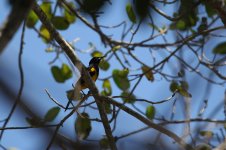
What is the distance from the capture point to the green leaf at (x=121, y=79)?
4.39 metres

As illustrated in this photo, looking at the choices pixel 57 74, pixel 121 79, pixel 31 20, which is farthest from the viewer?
pixel 31 20

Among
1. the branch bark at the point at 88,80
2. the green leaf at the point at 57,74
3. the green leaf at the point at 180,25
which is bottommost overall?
the branch bark at the point at 88,80

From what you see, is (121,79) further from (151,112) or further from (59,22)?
(59,22)

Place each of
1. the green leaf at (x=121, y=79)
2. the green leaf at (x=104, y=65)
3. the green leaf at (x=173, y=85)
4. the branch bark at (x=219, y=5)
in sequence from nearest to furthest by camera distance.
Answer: the branch bark at (x=219, y=5) → the green leaf at (x=173, y=85) → the green leaf at (x=121, y=79) → the green leaf at (x=104, y=65)

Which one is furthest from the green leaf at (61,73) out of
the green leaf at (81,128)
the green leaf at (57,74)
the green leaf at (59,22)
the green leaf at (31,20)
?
the green leaf at (81,128)

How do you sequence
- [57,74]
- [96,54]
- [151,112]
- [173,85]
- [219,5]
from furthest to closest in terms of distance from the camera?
1. [96,54]
2. [57,74]
3. [173,85]
4. [151,112]
5. [219,5]

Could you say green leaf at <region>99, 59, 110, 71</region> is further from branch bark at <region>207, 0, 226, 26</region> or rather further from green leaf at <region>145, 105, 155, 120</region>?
branch bark at <region>207, 0, 226, 26</region>

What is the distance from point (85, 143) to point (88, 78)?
2263 mm

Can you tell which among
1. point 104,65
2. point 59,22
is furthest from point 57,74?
point 104,65

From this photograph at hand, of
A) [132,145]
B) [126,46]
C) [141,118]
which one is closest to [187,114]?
[132,145]

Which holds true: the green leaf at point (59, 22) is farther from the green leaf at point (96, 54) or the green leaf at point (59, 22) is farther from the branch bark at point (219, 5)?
the branch bark at point (219, 5)

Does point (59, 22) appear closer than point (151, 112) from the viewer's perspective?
No

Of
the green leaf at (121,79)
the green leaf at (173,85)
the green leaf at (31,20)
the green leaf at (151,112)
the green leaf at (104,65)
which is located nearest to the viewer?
the green leaf at (151,112)

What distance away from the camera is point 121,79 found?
4469 mm
